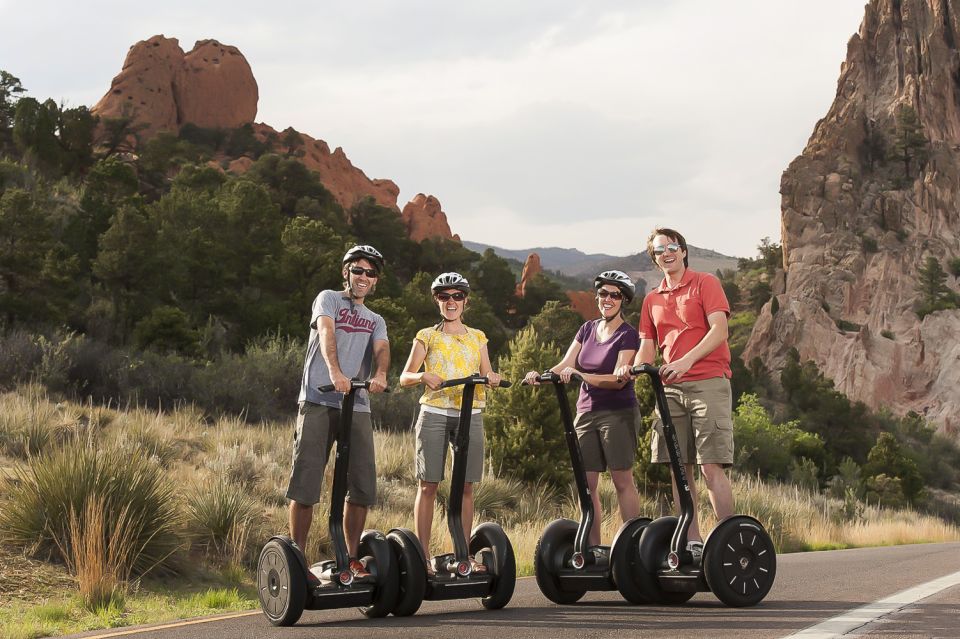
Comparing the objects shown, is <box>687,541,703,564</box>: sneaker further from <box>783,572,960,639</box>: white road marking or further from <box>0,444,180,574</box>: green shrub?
<box>0,444,180,574</box>: green shrub

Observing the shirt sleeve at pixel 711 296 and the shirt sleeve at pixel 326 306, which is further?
the shirt sleeve at pixel 711 296

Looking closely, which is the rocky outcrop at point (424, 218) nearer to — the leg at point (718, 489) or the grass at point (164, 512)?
the grass at point (164, 512)

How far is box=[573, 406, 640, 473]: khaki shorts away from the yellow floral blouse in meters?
0.85

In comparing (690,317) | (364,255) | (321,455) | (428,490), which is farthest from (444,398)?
(690,317)

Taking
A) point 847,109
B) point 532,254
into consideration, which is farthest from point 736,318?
point 532,254

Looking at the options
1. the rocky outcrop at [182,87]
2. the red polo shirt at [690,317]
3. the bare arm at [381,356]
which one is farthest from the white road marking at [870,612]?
the rocky outcrop at [182,87]

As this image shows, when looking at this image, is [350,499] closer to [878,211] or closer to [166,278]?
[166,278]

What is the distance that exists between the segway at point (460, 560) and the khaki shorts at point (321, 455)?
1.26ft

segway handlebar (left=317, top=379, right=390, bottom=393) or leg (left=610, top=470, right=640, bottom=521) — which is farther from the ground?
segway handlebar (left=317, top=379, right=390, bottom=393)

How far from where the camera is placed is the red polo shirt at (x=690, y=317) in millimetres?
7625

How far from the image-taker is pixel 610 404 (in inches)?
319

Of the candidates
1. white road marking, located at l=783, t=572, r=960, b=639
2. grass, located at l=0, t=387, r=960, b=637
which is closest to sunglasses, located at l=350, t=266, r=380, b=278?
grass, located at l=0, t=387, r=960, b=637

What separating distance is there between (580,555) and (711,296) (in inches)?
81.7

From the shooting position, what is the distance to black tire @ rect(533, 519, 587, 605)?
25.8 ft
